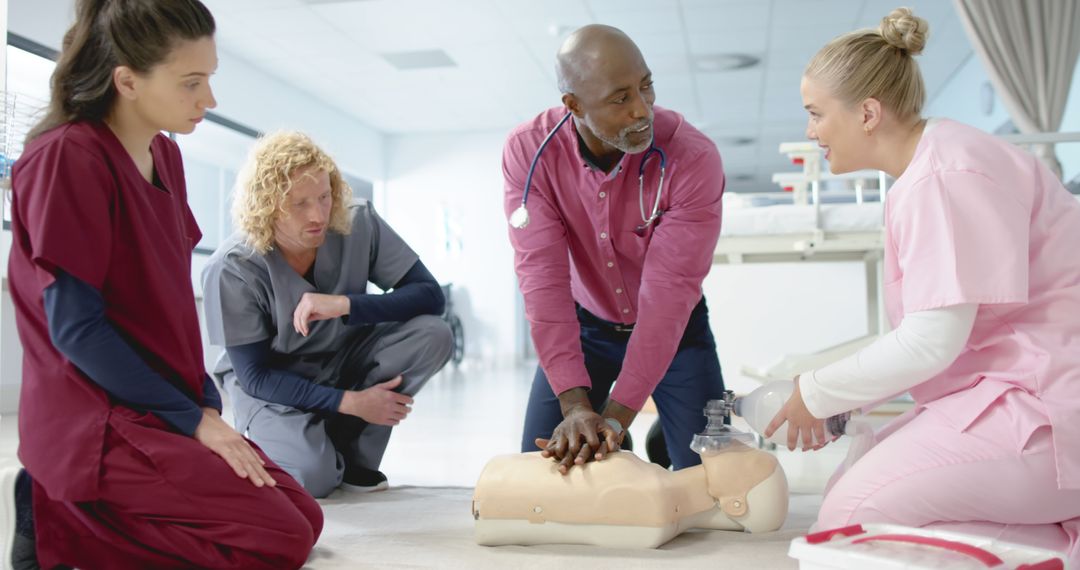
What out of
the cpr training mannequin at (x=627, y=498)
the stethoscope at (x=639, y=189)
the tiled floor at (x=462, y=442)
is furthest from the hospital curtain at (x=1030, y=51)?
the cpr training mannequin at (x=627, y=498)

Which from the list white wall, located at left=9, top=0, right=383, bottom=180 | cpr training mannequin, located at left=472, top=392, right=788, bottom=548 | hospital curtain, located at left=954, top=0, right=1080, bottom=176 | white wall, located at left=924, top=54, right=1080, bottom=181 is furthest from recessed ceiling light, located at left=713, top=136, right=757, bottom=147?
cpr training mannequin, located at left=472, top=392, right=788, bottom=548

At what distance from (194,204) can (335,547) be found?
695 cm

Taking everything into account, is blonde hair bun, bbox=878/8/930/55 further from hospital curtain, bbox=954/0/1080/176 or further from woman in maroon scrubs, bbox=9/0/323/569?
hospital curtain, bbox=954/0/1080/176

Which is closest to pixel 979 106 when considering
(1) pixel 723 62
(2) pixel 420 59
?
(1) pixel 723 62

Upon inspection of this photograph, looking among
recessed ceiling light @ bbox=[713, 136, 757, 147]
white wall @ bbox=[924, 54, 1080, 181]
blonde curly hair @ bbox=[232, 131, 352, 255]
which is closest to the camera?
blonde curly hair @ bbox=[232, 131, 352, 255]

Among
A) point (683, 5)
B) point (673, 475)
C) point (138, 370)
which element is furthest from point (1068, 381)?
point (683, 5)

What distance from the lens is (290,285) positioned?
2.05m

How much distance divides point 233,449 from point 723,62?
5792 millimetres

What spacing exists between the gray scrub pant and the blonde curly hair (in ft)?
1.03

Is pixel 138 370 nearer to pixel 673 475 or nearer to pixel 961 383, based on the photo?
pixel 673 475

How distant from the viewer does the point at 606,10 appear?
5.51 metres

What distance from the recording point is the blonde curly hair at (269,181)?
2004mm

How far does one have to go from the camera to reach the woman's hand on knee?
135 centimetres

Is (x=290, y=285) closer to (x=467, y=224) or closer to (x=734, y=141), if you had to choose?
(x=467, y=224)
